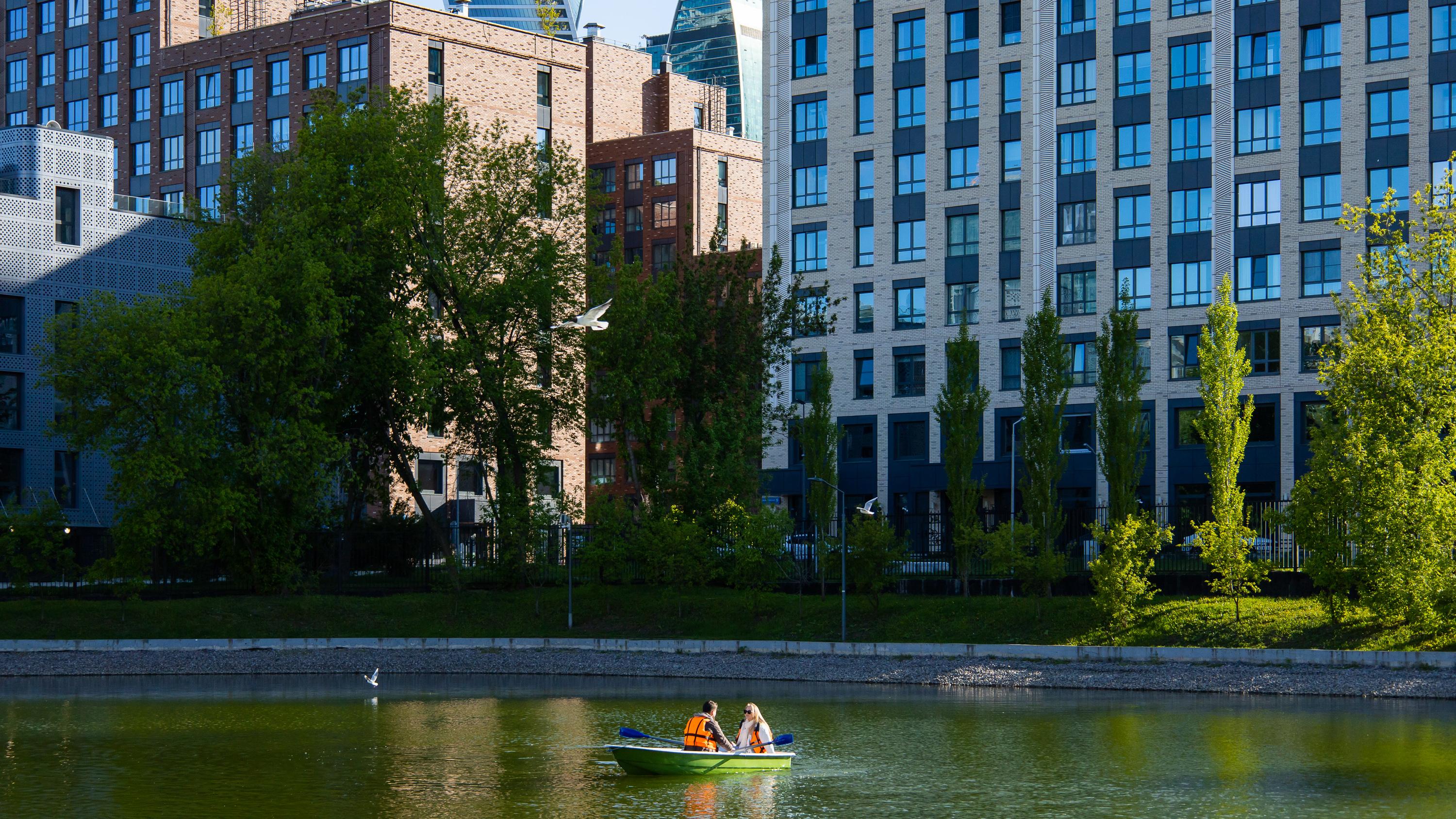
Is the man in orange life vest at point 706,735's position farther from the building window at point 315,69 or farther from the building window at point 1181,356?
the building window at point 315,69

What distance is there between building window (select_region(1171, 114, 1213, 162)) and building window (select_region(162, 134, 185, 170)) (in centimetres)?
6865

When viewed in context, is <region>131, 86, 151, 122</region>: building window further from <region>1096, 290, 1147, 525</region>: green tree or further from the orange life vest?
the orange life vest

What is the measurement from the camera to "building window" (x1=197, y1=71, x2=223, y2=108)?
386ft

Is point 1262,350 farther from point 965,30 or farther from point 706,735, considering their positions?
point 706,735

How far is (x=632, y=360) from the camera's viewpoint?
6328 cm

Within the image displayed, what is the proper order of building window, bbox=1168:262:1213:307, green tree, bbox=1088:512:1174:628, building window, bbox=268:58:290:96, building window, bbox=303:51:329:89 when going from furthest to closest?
building window, bbox=268:58:290:96
building window, bbox=303:51:329:89
building window, bbox=1168:262:1213:307
green tree, bbox=1088:512:1174:628

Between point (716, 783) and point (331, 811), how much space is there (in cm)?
709

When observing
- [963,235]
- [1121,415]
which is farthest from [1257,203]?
[1121,415]

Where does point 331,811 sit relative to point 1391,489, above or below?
below

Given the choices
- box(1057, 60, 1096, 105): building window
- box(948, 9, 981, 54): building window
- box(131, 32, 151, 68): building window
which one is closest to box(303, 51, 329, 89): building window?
box(131, 32, 151, 68): building window

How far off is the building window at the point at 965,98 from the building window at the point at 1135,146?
7664 mm

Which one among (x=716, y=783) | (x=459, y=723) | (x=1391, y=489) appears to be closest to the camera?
(x=716, y=783)

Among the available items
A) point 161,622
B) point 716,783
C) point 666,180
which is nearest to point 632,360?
point 161,622

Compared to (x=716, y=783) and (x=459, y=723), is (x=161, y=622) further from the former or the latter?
(x=716, y=783)
